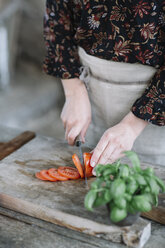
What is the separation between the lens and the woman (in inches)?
51.2

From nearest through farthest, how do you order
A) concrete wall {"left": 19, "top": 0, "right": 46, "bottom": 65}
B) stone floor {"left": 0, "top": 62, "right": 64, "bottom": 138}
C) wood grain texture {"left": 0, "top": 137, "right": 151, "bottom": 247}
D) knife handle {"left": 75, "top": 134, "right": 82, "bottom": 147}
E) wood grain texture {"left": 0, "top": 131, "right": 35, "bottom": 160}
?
1. wood grain texture {"left": 0, "top": 137, "right": 151, "bottom": 247}
2. knife handle {"left": 75, "top": 134, "right": 82, "bottom": 147}
3. wood grain texture {"left": 0, "top": 131, "right": 35, "bottom": 160}
4. stone floor {"left": 0, "top": 62, "right": 64, "bottom": 138}
5. concrete wall {"left": 19, "top": 0, "right": 46, "bottom": 65}

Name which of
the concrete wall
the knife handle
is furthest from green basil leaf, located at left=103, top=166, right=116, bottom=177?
the concrete wall

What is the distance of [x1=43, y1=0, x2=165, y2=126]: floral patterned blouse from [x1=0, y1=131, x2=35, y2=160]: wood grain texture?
0.36 metres

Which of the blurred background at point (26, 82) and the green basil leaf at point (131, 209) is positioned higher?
the green basil leaf at point (131, 209)

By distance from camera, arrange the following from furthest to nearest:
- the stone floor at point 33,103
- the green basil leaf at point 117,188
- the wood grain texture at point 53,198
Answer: the stone floor at point 33,103 < the wood grain texture at point 53,198 < the green basil leaf at point 117,188

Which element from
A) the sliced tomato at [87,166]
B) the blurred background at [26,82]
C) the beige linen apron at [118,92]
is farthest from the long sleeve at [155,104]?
the blurred background at [26,82]

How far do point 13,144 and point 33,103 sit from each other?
9.08 ft

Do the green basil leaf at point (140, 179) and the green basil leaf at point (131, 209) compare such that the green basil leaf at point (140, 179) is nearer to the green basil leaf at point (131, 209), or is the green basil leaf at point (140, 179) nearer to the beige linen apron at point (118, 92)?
the green basil leaf at point (131, 209)

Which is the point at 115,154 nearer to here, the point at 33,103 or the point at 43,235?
the point at 43,235

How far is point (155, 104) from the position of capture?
4.28ft

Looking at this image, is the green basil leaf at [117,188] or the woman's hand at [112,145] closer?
the green basil leaf at [117,188]

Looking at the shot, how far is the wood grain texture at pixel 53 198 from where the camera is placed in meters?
1.03

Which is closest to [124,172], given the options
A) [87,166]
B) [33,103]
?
→ [87,166]

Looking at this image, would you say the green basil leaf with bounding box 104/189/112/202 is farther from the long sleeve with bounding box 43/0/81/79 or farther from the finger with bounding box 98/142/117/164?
the long sleeve with bounding box 43/0/81/79
